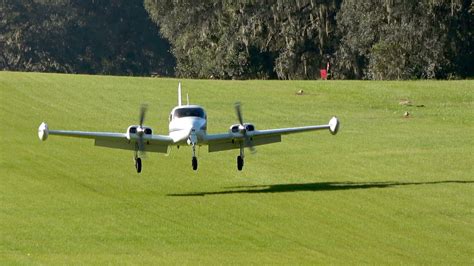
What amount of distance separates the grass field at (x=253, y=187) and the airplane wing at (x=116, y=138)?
61.0 inches

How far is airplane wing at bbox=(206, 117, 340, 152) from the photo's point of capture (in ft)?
139

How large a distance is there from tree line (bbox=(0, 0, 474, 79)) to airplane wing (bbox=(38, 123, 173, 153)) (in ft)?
143

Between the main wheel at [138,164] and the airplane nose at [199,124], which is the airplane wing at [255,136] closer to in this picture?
the airplane nose at [199,124]

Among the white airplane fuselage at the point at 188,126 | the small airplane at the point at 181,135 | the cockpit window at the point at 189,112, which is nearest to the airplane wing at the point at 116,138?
the small airplane at the point at 181,135

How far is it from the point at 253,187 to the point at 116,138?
205 inches

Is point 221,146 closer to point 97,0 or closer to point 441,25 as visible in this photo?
point 441,25

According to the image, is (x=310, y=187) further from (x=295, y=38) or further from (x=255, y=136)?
(x=295, y=38)

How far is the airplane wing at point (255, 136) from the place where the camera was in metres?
42.3

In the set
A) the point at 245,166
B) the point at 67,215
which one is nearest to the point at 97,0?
the point at 245,166

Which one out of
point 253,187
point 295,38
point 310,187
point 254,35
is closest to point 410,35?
point 295,38

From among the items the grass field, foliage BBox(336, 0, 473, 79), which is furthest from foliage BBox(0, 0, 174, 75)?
the grass field

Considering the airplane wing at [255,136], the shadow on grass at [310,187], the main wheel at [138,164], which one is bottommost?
the shadow on grass at [310,187]

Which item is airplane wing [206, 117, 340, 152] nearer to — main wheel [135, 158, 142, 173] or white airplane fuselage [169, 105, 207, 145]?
white airplane fuselage [169, 105, 207, 145]

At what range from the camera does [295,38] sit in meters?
93.0
